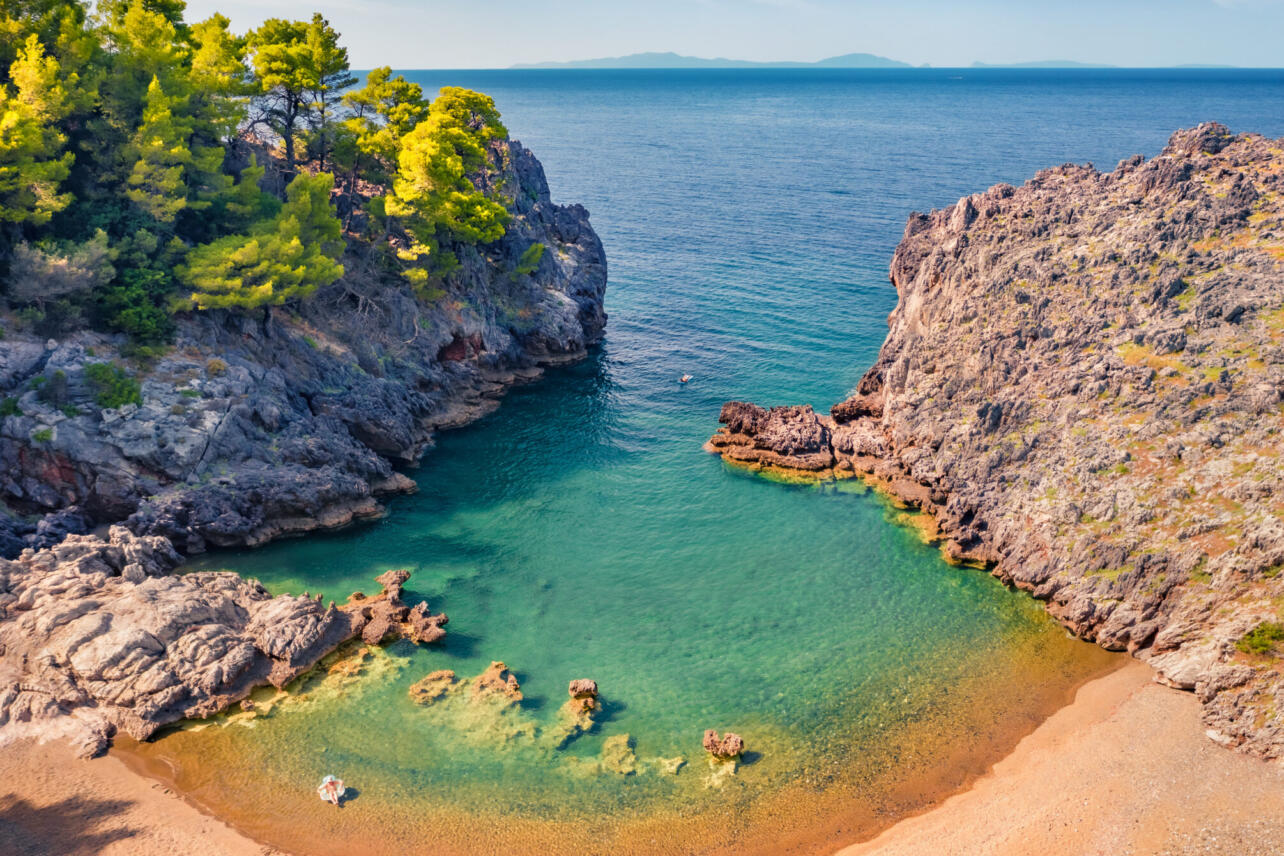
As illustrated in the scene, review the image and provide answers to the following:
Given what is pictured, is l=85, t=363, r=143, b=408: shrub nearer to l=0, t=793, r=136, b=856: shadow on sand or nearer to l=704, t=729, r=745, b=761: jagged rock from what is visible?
l=0, t=793, r=136, b=856: shadow on sand

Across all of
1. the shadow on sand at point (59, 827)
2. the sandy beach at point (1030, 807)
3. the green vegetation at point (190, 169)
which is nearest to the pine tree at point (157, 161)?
the green vegetation at point (190, 169)

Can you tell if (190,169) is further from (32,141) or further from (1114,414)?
(1114,414)

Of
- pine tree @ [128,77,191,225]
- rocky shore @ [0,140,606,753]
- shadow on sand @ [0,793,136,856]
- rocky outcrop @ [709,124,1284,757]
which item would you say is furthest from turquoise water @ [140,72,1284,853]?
pine tree @ [128,77,191,225]

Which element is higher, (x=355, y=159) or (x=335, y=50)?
(x=335, y=50)

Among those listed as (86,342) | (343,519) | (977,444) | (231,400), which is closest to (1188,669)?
(977,444)

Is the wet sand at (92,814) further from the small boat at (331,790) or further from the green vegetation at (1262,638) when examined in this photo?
the green vegetation at (1262,638)

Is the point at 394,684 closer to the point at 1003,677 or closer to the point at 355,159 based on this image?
the point at 1003,677

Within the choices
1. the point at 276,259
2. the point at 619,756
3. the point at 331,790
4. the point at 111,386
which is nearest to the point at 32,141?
the point at 276,259
